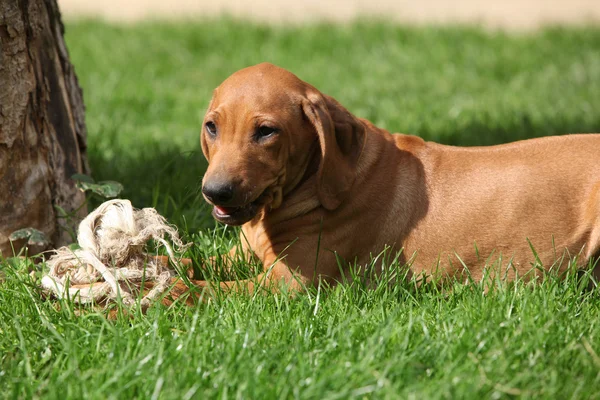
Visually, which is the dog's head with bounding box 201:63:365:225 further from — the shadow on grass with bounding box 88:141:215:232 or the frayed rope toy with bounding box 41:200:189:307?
the shadow on grass with bounding box 88:141:215:232

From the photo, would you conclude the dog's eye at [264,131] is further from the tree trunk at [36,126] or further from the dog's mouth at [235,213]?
the tree trunk at [36,126]

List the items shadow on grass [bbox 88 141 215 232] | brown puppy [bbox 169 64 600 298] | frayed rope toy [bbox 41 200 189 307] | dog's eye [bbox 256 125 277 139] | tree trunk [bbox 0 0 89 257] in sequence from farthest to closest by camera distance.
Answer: shadow on grass [bbox 88 141 215 232], tree trunk [bbox 0 0 89 257], brown puppy [bbox 169 64 600 298], dog's eye [bbox 256 125 277 139], frayed rope toy [bbox 41 200 189 307]

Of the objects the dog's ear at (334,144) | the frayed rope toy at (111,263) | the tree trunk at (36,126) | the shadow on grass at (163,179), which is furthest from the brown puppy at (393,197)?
the tree trunk at (36,126)

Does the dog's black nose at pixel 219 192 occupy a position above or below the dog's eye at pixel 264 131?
below

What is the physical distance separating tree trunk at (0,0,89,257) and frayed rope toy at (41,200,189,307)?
50cm

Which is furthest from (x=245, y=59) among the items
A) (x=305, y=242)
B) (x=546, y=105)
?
(x=305, y=242)

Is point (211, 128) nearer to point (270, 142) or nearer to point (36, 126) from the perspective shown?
point (270, 142)

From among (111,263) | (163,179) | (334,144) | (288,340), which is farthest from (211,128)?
(163,179)

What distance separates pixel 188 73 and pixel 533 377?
6.55 m

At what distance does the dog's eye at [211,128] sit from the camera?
3.77 meters

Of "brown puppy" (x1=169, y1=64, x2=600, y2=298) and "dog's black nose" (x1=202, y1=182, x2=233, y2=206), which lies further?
"brown puppy" (x1=169, y1=64, x2=600, y2=298)

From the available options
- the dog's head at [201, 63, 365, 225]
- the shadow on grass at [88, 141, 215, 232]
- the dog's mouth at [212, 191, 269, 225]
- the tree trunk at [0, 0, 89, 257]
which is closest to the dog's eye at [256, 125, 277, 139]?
the dog's head at [201, 63, 365, 225]

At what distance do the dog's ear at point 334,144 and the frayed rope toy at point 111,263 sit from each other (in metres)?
0.75

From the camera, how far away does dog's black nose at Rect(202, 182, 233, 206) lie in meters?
3.48
